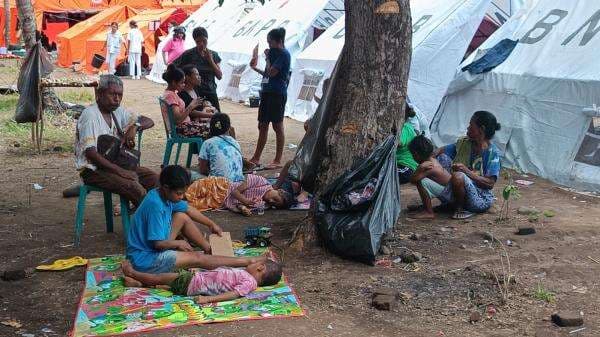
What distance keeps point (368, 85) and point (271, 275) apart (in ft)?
5.23

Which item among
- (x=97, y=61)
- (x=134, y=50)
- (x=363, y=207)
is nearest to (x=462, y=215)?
(x=363, y=207)

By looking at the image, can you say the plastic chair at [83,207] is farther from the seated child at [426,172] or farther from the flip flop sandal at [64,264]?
the seated child at [426,172]

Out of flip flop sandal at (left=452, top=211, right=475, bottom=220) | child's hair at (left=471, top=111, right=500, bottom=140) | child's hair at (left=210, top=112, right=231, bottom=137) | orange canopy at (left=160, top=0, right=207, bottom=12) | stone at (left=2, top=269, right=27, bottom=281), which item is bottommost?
stone at (left=2, top=269, right=27, bottom=281)

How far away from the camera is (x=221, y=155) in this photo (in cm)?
692

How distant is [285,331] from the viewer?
410 centimetres

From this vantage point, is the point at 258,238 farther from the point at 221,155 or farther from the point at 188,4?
the point at 188,4

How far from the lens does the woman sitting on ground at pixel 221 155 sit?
6.92 meters

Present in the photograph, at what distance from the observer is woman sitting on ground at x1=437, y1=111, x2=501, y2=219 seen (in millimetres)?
6430

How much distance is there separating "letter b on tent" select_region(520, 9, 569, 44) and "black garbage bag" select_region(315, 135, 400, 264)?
15.7 ft

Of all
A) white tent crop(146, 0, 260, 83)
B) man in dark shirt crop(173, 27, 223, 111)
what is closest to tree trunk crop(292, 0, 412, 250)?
man in dark shirt crop(173, 27, 223, 111)

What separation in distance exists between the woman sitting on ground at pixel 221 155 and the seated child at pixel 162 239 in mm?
2039

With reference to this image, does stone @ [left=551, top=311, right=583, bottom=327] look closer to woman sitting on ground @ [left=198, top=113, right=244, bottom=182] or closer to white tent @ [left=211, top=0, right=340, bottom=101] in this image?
woman sitting on ground @ [left=198, top=113, right=244, bottom=182]

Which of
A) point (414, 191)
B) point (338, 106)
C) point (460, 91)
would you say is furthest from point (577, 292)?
point (460, 91)

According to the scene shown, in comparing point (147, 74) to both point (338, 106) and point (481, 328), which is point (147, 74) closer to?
point (338, 106)
